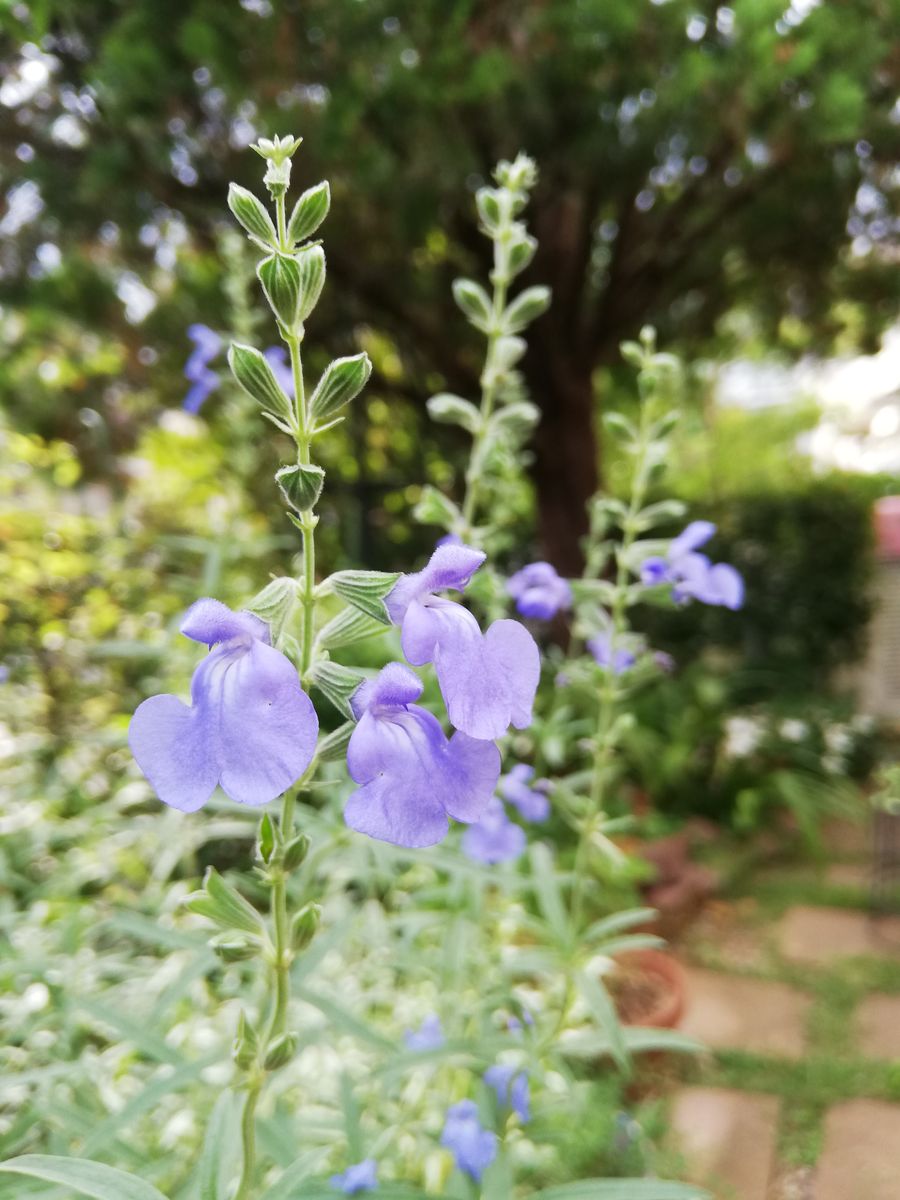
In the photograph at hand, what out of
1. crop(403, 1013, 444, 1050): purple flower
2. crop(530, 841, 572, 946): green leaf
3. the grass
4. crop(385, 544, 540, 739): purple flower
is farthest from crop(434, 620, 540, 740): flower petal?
the grass

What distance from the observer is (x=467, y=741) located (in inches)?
28.5

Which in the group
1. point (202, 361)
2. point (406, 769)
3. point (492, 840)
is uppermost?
point (202, 361)

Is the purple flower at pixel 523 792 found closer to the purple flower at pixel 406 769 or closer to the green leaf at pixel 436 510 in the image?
the green leaf at pixel 436 510

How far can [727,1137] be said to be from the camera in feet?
7.66

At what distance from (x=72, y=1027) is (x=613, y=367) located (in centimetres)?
419

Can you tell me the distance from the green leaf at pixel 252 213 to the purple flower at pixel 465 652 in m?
0.31

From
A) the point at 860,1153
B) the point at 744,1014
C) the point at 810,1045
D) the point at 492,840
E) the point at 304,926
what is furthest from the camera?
the point at 744,1014

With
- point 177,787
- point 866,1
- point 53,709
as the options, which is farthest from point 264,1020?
point 866,1

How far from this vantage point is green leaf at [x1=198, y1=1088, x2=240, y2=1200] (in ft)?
2.95

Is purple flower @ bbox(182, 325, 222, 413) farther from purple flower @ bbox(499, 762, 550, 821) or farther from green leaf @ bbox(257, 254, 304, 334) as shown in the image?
green leaf @ bbox(257, 254, 304, 334)

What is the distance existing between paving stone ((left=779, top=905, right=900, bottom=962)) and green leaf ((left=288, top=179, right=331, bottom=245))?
335cm

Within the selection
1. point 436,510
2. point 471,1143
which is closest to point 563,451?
point 436,510

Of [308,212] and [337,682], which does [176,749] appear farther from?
[308,212]

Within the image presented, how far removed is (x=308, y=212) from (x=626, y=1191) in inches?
41.1
